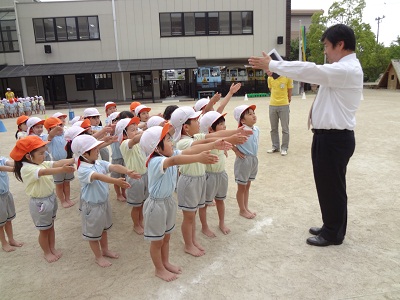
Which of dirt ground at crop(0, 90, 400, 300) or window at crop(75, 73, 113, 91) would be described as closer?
dirt ground at crop(0, 90, 400, 300)

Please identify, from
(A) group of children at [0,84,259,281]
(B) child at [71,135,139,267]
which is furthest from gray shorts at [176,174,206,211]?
(B) child at [71,135,139,267]

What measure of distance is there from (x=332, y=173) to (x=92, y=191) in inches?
94.0

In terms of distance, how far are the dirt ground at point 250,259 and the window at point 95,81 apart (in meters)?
Answer: 19.8

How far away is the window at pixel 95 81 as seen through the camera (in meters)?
23.4

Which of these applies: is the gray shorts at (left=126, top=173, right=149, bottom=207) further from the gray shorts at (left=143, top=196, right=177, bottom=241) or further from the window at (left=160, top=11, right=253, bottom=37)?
the window at (left=160, top=11, right=253, bottom=37)

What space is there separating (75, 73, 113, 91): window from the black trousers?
22.2m

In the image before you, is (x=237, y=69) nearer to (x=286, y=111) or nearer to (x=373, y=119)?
(x=373, y=119)

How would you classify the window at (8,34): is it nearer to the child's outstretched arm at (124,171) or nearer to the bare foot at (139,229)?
the bare foot at (139,229)

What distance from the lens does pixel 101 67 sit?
20859 millimetres

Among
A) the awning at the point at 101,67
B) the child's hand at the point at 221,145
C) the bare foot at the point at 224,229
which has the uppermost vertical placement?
the awning at the point at 101,67

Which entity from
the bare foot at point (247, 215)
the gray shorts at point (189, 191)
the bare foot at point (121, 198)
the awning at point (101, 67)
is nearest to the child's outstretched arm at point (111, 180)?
the gray shorts at point (189, 191)

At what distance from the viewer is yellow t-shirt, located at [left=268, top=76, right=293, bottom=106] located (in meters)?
6.85

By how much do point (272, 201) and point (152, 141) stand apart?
8.54 ft

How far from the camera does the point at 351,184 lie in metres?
5.17
